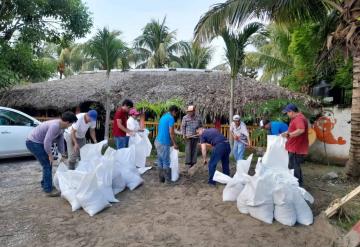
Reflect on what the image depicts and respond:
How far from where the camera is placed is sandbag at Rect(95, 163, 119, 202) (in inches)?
194

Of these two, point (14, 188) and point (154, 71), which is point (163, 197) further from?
point (154, 71)

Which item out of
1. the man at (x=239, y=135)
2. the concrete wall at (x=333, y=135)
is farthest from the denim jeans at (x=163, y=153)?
the concrete wall at (x=333, y=135)

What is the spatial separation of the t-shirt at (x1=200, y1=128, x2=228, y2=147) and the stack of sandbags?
4.18 feet

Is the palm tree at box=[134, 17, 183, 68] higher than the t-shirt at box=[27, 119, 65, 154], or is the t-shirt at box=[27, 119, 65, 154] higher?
the palm tree at box=[134, 17, 183, 68]

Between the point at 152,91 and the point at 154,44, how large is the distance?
50.0 ft

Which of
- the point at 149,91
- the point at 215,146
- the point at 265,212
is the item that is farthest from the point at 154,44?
the point at 265,212

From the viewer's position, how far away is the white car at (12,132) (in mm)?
7934

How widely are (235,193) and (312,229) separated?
1135 mm

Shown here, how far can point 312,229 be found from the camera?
4.23 m

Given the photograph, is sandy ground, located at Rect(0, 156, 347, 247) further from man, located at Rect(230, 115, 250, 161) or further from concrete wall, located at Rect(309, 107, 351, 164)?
concrete wall, located at Rect(309, 107, 351, 164)

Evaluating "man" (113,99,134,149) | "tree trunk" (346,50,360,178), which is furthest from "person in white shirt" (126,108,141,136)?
"tree trunk" (346,50,360,178)

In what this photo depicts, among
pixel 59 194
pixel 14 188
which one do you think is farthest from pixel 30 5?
pixel 59 194

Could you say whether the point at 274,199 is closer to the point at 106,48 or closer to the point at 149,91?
the point at 106,48

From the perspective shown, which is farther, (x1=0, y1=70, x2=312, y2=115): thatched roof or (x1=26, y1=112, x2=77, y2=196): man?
(x1=0, y1=70, x2=312, y2=115): thatched roof
